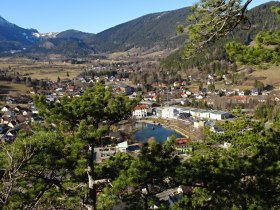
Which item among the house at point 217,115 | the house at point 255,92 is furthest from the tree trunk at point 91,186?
the house at point 255,92

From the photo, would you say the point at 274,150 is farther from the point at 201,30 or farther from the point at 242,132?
the point at 201,30

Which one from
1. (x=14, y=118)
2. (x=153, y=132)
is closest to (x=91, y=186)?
(x=153, y=132)

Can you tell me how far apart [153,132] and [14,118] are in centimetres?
1832

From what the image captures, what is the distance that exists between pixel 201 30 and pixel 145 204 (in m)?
3.29

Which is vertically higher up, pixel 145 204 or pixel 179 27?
pixel 179 27

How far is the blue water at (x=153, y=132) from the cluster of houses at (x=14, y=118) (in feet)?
40.6

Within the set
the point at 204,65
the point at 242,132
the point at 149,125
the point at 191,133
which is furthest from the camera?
the point at 204,65

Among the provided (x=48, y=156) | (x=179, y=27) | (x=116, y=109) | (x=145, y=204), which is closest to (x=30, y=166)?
(x=48, y=156)

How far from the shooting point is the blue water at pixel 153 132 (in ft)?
145

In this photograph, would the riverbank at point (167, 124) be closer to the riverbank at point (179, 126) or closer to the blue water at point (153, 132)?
the riverbank at point (179, 126)

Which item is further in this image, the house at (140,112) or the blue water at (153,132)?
the house at (140,112)

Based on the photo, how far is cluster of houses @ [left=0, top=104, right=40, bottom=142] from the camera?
141 feet

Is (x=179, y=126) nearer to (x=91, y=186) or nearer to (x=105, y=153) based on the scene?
(x=105, y=153)

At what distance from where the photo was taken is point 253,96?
221 feet
